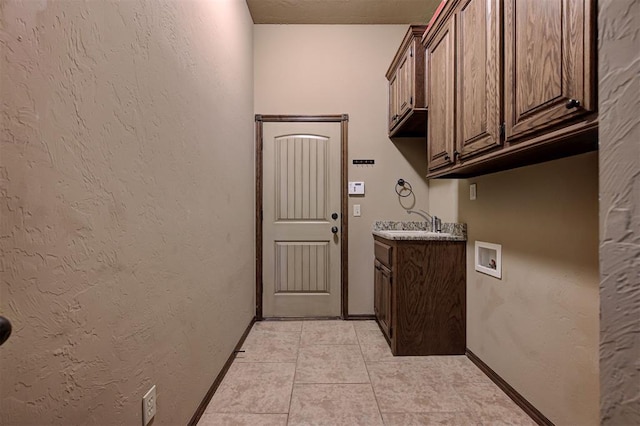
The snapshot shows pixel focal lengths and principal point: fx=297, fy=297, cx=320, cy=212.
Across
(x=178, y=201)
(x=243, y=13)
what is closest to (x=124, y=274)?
(x=178, y=201)

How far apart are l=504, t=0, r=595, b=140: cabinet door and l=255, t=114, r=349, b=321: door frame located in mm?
1818

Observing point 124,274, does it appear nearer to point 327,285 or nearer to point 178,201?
point 178,201

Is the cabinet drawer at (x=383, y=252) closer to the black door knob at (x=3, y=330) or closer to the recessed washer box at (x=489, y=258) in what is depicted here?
the recessed washer box at (x=489, y=258)

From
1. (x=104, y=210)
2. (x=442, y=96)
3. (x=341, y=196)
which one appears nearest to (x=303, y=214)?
(x=341, y=196)

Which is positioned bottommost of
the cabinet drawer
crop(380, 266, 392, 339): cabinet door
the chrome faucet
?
crop(380, 266, 392, 339): cabinet door

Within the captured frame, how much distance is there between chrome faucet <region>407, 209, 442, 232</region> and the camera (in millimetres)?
2725

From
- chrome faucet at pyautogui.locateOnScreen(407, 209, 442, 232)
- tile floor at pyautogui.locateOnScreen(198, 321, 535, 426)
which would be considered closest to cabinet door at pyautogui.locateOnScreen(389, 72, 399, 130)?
chrome faucet at pyautogui.locateOnScreen(407, 209, 442, 232)

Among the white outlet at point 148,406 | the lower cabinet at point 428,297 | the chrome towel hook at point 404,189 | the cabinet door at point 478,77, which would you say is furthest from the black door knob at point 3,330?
the chrome towel hook at point 404,189

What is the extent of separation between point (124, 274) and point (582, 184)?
184cm

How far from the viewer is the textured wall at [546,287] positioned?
1273 mm

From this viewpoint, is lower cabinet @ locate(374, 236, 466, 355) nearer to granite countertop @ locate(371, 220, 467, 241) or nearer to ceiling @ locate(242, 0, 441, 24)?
Answer: granite countertop @ locate(371, 220, 467, 241)

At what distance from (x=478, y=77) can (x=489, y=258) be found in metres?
1.17

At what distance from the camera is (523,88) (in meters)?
1.21

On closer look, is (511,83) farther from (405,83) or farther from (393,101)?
(393,101)
